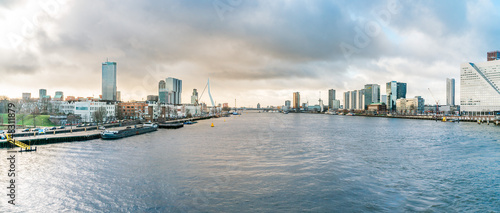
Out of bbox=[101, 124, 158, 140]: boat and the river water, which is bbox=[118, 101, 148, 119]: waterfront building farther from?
the river water

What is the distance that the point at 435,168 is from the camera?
23000 mm

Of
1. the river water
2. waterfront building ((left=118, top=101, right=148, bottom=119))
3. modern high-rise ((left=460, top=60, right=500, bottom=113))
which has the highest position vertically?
modern high-rise ((left=460, top=60, right=500, bottom=113))

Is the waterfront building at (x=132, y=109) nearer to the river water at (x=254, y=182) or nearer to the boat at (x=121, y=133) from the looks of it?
the boat at (x=121, y=133)

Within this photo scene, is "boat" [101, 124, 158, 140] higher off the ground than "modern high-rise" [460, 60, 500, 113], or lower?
lower

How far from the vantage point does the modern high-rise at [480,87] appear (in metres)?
138

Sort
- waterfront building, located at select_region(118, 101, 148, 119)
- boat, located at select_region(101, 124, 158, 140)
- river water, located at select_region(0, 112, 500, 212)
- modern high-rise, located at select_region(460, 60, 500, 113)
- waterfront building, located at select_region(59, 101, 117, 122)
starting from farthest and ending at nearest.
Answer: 1. modern high-rise, located at select_region(460, 60, 500, 113)
2. waterfront building, located at select_region(118, 101, 148, 119)
3. waterfront building, located at select_region(59, 101, 117, 122)
4. boat, located at select_region(101, 124, 158, 140)
5. river water, located at select_region(0, 112, 500, 212)

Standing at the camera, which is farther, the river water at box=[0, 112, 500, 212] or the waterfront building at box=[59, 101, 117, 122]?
the waterfront building at box=[59, 101, 117, 122]

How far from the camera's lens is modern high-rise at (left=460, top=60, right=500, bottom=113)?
138250mm

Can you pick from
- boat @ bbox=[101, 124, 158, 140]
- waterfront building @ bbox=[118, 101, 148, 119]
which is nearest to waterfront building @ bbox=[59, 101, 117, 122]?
waterfront building @ bbox=[118, 101, 148, 119]

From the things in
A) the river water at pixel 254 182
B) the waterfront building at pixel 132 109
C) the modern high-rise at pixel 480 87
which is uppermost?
the modern high-rise at pixel 480 87

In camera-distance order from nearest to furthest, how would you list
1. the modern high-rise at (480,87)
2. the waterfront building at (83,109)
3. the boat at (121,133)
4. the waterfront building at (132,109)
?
the boat at (121,133) < the waterfront building at (83,109) < the waterfront building at (132,109) < the modern high-rise at (480,87)

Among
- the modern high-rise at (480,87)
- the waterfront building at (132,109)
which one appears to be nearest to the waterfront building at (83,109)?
the waterfront building at (132,109)

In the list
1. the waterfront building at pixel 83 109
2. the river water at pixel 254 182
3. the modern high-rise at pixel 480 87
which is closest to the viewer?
the river water at pixel 254 182

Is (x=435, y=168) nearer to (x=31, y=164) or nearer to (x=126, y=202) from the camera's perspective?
(x=126, y=202)
